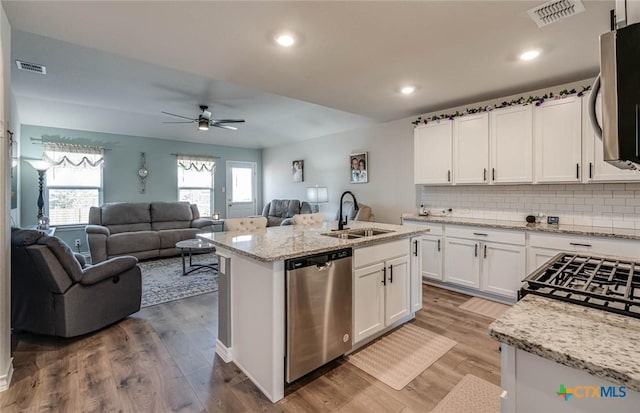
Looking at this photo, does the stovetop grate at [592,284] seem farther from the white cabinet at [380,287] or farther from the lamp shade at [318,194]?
the lamp shade at [318,194]

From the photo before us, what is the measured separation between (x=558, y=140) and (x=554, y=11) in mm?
1632

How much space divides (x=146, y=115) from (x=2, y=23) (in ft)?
13.4

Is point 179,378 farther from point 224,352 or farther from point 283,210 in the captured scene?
point 283,210

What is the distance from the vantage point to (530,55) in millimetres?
2629

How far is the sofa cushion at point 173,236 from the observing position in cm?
558

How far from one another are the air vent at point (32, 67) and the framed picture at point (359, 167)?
4661 mm

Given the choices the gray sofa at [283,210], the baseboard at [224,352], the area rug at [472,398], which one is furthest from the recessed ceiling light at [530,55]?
the gray sofa at [283,210]

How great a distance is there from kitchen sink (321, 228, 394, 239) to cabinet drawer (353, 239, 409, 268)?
0.62 ft

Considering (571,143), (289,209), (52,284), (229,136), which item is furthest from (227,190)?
(571,143)

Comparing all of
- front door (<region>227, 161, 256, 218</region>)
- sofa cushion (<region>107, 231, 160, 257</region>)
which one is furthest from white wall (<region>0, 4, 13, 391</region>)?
front door (<region>227, 161, 256, 218</region>)

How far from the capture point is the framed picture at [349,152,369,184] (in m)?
5.63

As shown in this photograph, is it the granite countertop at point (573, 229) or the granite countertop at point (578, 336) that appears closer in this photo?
the granite countertop at point (578, 336)

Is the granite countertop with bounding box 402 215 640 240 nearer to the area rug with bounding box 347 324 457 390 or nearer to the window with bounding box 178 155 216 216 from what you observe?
the area rug with bounding box 347 324 457 390

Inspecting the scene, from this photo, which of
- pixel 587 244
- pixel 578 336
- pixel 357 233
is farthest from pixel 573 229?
pixel 578 336
